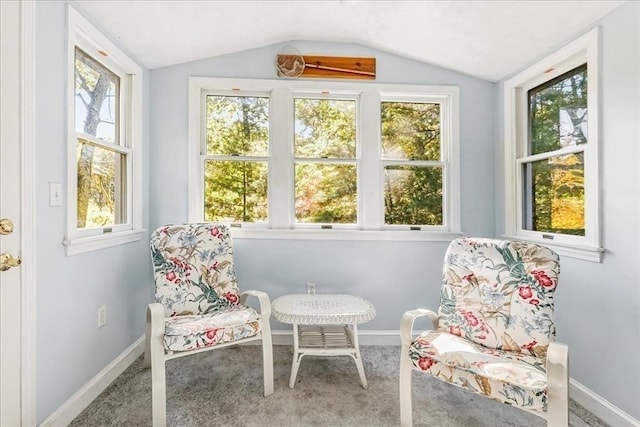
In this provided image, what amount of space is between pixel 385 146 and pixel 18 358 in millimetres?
2708

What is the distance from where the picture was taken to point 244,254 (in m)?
2.62

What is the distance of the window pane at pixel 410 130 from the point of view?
2744mm

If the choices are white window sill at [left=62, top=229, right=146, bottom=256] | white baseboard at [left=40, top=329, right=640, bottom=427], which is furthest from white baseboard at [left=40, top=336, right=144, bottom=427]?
white window sill at [left=62, top=229, right=146, bottom=256]

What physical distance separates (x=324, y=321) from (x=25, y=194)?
1.71 m

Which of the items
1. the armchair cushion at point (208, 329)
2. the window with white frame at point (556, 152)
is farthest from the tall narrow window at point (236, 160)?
the window with white frame at point (556, 152)

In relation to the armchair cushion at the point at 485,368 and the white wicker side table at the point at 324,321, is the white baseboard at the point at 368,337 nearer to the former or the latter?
the white wicker side table at the point at 324,321

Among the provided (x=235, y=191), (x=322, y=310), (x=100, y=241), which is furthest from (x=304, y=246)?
(x=100, y=241)

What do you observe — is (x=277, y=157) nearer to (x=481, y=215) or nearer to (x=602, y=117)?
(x=481, y=215)

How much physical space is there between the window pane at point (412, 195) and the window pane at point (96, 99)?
2215 millimetres

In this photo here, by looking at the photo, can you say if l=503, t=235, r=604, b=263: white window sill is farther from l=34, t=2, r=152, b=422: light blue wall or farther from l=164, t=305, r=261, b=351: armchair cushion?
l=34, t=2, r=152, b=422: light blue wall

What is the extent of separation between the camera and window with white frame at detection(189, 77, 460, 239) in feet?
8.71

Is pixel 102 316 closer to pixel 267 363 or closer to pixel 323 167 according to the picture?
pixel 267 363

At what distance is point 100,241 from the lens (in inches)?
76.2

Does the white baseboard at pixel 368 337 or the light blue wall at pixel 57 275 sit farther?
the white baseboard at pixel 368 337
